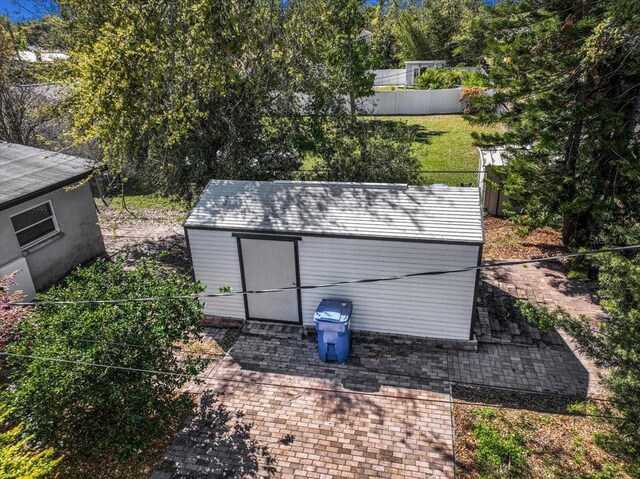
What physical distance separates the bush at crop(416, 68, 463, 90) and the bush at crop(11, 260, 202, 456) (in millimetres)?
26713

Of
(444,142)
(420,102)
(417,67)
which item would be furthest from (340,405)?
(417,67)

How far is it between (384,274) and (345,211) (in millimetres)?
1457

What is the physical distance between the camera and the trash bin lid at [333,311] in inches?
304

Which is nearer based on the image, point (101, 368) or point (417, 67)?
point (101, 368)

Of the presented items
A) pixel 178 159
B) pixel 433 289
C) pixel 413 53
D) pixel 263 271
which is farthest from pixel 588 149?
pixel 413 53

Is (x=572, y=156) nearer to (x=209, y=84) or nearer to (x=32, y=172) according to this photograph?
(x=209, y=84)

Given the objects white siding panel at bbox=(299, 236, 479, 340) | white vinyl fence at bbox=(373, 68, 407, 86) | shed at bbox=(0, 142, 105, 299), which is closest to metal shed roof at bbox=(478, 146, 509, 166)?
white siding panel at bbox=(299, 236, 479, 340)

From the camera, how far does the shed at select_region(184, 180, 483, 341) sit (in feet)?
25.6

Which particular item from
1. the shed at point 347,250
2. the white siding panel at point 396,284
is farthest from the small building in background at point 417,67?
the white siding panel at point 396,284

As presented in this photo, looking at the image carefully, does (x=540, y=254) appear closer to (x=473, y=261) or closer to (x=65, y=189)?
(x=473, y=261)

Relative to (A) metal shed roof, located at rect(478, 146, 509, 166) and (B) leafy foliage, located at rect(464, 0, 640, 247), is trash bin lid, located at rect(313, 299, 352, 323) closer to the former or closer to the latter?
(B) leafy foliage, located at rect(464, 0, 640, 247)

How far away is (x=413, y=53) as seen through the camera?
123ft

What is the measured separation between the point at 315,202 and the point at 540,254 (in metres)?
6.63

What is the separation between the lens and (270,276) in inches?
342
